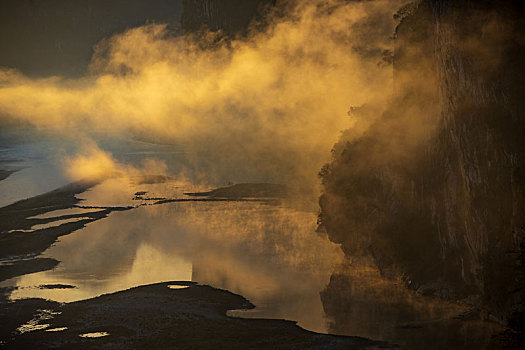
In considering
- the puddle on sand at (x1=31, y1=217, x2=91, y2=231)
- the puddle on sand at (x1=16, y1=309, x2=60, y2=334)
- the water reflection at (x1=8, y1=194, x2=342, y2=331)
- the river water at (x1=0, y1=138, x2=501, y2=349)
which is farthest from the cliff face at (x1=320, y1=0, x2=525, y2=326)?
the puddle on sand at (x1=31, y1=217, x2=91, y2=231)

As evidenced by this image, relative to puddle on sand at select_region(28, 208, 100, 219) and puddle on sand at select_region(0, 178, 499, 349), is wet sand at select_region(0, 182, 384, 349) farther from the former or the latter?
puddle on sand at select_region(28, 208, 100, 219)

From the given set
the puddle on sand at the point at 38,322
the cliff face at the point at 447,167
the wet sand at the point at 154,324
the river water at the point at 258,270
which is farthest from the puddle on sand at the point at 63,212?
the puddle on sand at the point at 38,322

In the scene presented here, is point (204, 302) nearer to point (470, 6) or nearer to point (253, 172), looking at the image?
point (470, 6)

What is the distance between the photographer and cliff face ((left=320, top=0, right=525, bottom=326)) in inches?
1254

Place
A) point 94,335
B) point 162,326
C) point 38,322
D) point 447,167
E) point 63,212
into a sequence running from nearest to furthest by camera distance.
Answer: point 94,335, point 162,326, point 38,322, point 447,167, point 63,212

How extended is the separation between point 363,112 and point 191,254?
53.9 ft

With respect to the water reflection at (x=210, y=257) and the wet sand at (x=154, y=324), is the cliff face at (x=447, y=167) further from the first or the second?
the wet sand at (x=154, y=324)

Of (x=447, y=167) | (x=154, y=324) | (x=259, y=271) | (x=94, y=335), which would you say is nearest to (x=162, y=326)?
(x=154, y=324)

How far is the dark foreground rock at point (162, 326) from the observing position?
3262 centimetres

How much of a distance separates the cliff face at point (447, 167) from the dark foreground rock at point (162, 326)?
7205mm

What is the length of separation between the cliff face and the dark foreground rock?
721cm

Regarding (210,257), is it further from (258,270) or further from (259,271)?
(259,271)

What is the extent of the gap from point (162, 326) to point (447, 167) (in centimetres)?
1686

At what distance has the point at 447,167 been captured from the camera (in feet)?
125
